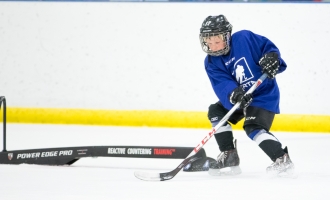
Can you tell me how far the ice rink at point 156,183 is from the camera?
2781mm

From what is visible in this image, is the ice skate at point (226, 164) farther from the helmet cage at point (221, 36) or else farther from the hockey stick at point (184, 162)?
the helmet cage at point (221, 36)

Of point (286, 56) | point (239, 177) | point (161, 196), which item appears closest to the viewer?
point (161, 196)

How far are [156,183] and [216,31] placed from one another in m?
0.80

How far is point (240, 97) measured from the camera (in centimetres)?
330

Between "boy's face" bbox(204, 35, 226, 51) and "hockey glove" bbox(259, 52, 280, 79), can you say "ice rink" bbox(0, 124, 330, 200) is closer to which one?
"hockey glove" bbox(259, 52, 280, 79)

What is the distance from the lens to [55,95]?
6102 millimetres

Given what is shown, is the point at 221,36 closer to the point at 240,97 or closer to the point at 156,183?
the point at 240,97

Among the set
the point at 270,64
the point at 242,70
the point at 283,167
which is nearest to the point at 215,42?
the point at 242,70

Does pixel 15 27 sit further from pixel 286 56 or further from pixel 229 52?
pixel 229 52

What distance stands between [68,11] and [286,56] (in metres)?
1.92

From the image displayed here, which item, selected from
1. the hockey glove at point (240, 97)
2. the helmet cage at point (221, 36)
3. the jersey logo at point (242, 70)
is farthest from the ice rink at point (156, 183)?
the helmet cage at point (221, 36)

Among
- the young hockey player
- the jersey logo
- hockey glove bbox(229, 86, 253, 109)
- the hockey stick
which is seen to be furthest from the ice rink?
the jersey logo

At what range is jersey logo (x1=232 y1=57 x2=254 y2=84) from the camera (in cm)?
345

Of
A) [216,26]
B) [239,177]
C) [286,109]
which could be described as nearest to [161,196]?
[239,177]
